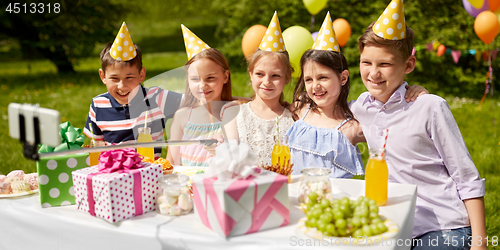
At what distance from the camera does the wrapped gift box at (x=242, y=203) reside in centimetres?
140

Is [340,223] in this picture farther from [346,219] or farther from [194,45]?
[194,45]

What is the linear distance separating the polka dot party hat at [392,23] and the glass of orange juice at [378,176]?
70 cm

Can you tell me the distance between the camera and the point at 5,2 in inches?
493

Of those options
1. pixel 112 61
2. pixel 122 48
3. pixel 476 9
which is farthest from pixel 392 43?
pixel 476 9

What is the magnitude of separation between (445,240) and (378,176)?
627mm

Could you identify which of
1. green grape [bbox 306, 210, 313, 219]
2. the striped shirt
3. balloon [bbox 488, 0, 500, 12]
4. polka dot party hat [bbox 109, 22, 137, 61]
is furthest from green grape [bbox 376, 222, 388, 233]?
balloon [bbox 488, 0, 500, 12]

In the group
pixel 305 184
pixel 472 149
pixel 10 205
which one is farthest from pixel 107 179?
pixel 472 149

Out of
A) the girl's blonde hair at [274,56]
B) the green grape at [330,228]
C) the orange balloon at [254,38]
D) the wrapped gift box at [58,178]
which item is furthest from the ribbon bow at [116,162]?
the orange balloon at [254,38]

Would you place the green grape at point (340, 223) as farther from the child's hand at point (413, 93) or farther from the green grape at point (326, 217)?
the child's hand at point (413, 93)

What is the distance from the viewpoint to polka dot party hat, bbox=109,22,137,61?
257 cm

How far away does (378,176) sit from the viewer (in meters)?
1.66

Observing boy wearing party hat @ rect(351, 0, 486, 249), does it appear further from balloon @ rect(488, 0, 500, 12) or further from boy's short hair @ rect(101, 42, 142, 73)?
→ balloon @ rect(488, 0, 500, 12)

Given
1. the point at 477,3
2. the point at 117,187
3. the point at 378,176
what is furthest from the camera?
the point at 477,3

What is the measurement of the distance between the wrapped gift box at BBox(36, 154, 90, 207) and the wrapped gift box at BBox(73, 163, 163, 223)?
0.10m
